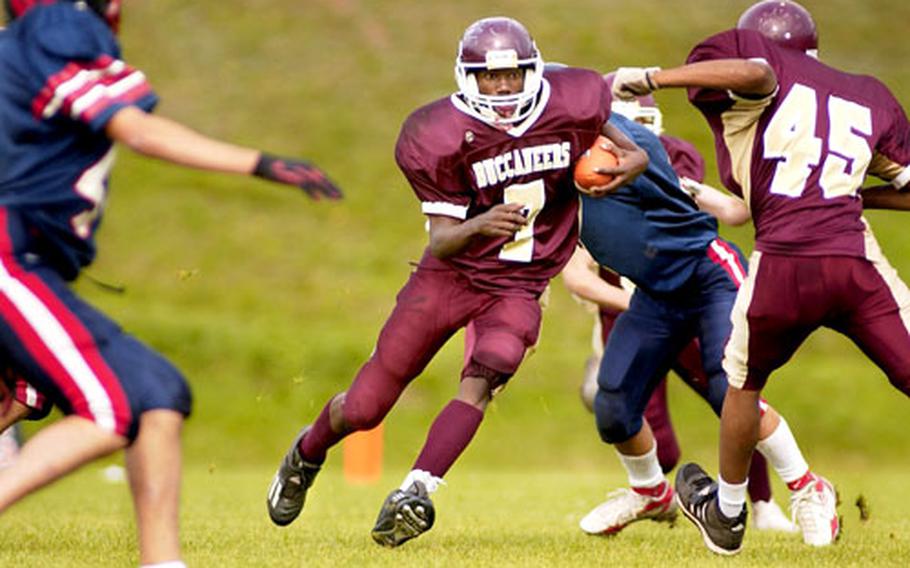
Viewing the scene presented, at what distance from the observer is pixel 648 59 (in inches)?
885

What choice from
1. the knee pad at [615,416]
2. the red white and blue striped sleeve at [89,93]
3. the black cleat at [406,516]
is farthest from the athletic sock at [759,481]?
the red white and blue striped sleeve at [89,93]

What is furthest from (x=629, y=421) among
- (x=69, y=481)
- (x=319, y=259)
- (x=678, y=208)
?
(x=319, y=259)

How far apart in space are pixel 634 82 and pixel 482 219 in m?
0.67

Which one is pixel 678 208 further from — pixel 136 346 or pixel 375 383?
pixel 136 346

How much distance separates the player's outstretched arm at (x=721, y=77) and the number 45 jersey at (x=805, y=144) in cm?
6

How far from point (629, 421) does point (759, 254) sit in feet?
4.22

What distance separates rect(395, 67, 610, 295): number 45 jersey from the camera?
571cm

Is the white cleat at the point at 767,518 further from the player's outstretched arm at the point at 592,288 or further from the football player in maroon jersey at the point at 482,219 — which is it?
the football player in maroon jersey at the point at 482,219

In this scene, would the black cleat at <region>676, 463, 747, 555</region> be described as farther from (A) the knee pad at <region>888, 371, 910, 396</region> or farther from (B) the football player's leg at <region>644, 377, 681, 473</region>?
(B) the football player's leg at <region>644, 377, 681, 473</region>

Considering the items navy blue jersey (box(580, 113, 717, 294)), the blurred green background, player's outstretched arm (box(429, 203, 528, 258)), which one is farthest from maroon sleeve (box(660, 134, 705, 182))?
the blurred green background

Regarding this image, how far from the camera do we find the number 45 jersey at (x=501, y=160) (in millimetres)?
5715

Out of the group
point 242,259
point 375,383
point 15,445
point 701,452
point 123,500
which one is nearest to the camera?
point 375,383

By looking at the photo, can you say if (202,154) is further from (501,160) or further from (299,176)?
(501,160)

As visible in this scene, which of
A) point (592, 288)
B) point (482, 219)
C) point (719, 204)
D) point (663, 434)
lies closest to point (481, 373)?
point (482, 219)
